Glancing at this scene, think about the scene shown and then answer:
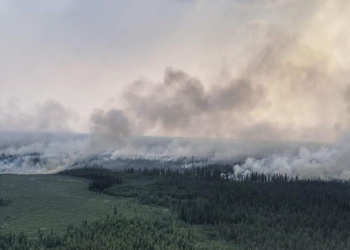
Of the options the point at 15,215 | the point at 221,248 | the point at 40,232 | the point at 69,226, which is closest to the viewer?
the point at 221,248

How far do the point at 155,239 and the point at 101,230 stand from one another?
74.5 ft

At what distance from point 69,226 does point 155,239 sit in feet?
120

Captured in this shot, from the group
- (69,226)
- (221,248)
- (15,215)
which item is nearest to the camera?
(221,248)

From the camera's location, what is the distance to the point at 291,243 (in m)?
152

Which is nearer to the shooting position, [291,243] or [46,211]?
[291,243]

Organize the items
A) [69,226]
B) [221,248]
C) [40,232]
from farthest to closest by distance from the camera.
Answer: [69,226] → [40,232] → [221,248]

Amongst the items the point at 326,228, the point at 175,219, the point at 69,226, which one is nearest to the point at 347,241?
the point at 326,228

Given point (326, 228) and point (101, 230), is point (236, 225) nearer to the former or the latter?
point (326, 228)

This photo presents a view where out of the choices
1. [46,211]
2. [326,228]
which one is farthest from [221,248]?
[46,211]

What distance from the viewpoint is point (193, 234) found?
15912 centimetres

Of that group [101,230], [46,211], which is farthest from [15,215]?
[101,230]

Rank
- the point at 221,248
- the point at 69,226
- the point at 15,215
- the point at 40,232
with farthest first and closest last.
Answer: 1. the point at 15,215
2. the point at 69,226
3. the point at 40,232
4. the point at 221,248

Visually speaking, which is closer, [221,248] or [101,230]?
[221,248]

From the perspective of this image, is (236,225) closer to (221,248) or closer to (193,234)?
(193,234)
